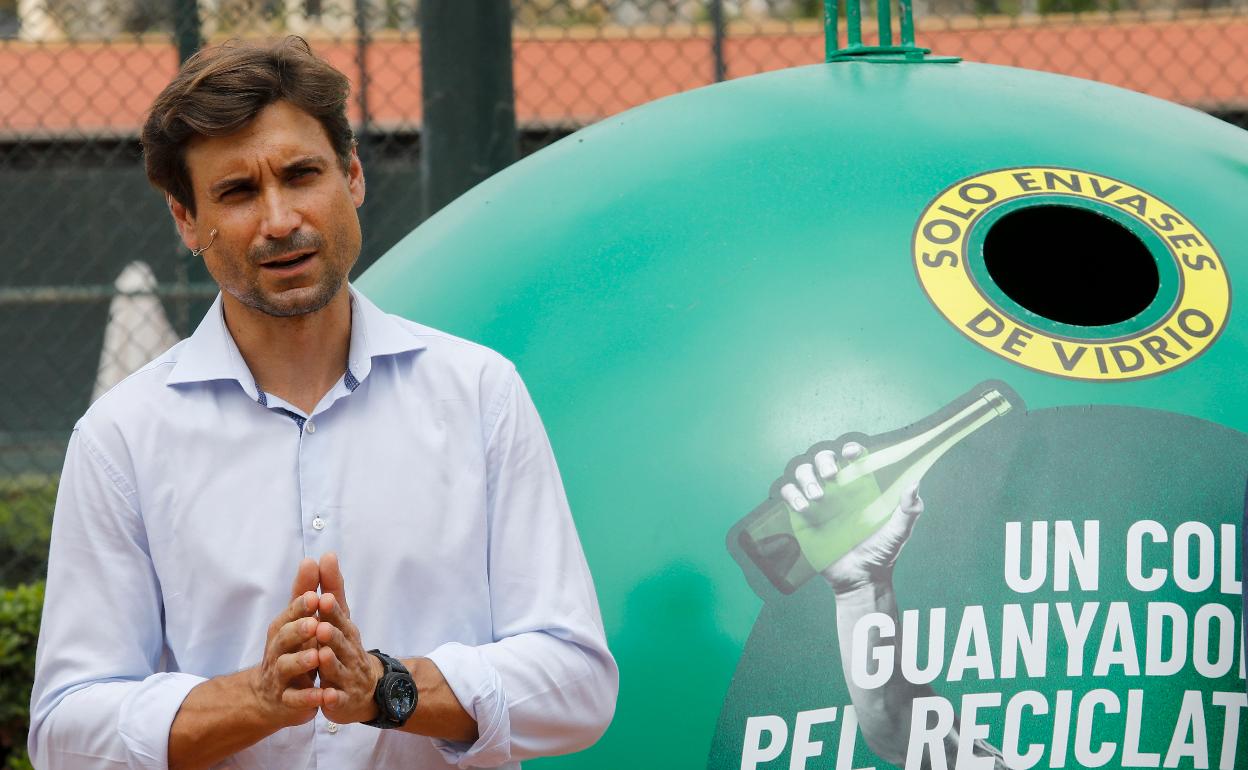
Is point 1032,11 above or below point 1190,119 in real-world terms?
above

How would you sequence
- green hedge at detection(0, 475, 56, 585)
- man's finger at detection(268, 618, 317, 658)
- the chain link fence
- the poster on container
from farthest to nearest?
1. the chain link fence
2. green hedge at detection(0, 475, 56, 585)
3. the poster on container
4. man's finger at detection(268, 618, 317, 658)

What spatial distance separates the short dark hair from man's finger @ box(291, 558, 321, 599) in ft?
1.52

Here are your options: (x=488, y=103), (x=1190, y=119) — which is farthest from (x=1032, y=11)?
(x=1190, y=119)

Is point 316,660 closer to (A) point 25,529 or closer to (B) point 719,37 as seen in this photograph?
(B) point 719,37

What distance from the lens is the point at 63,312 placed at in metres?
13.0

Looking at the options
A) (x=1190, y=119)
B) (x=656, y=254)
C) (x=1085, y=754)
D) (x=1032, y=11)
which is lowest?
(x=1085, y=754)

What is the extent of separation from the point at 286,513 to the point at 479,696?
11.0 inches

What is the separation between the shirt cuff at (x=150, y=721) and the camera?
172cm

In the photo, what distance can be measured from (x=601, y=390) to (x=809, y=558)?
0.40 m

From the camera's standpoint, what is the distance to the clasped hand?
165 centimetres

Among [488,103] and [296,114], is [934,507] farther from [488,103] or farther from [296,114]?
[488,103]

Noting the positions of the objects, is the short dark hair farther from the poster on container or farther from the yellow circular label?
the yellow circular label

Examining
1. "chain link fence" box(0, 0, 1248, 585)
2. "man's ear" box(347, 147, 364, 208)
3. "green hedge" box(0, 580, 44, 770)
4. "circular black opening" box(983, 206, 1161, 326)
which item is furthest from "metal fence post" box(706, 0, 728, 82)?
"man's ear" box(347, 147, 364, 208)

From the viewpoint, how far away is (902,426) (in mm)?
2260
